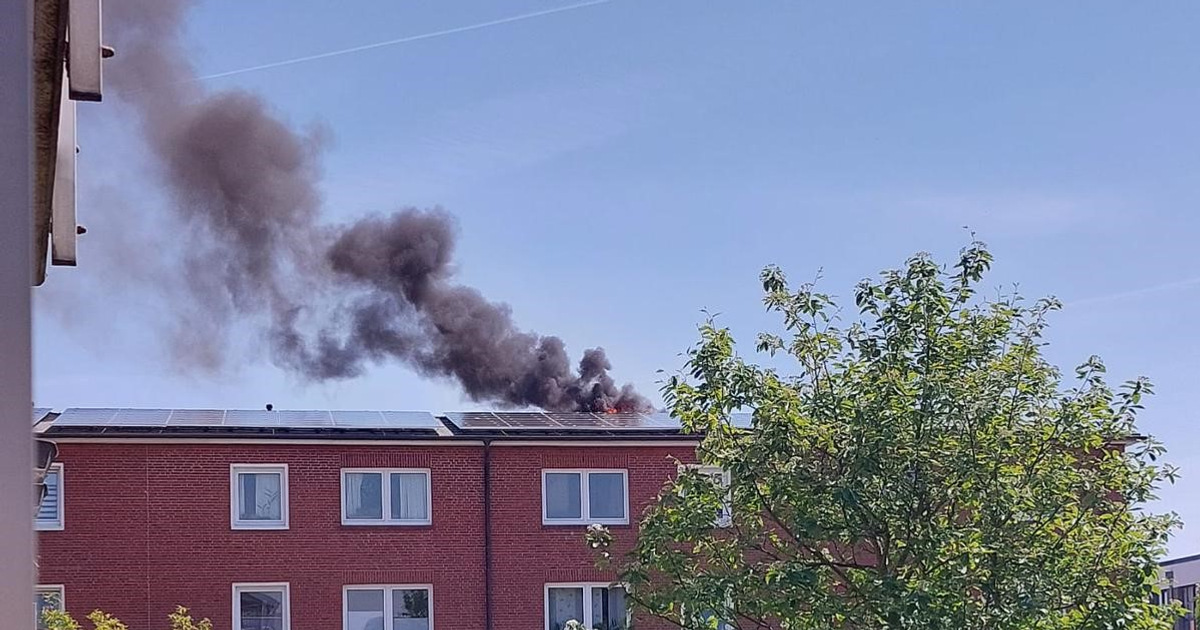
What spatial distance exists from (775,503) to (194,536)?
1715cm

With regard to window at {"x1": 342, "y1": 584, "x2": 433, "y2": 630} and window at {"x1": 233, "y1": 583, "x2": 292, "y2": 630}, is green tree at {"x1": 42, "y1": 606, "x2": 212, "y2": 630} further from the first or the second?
window at {"x1": 342, "y1": 584, "x2": 433, "y2": 630}

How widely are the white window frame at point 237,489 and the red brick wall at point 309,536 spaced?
121 mm

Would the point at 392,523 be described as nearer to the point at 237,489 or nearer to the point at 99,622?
the point at 237,489

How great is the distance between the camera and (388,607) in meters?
31.2

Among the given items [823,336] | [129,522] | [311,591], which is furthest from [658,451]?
[823,336]

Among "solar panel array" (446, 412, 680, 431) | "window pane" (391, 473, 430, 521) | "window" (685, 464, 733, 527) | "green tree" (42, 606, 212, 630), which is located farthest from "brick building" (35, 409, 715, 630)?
"window" (685, 464, 733, 527)

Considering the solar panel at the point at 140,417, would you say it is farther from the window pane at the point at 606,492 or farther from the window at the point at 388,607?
the window pane at the point at 606,492

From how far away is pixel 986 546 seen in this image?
1541 cm

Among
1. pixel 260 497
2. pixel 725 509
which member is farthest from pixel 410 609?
pixel 725 509

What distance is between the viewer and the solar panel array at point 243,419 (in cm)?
3131

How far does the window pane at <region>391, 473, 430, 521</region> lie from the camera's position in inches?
1248

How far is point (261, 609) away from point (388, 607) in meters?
2.48

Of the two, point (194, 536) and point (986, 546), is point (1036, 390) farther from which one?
point (194, 536)

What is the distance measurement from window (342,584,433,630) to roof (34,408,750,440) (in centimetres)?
308
